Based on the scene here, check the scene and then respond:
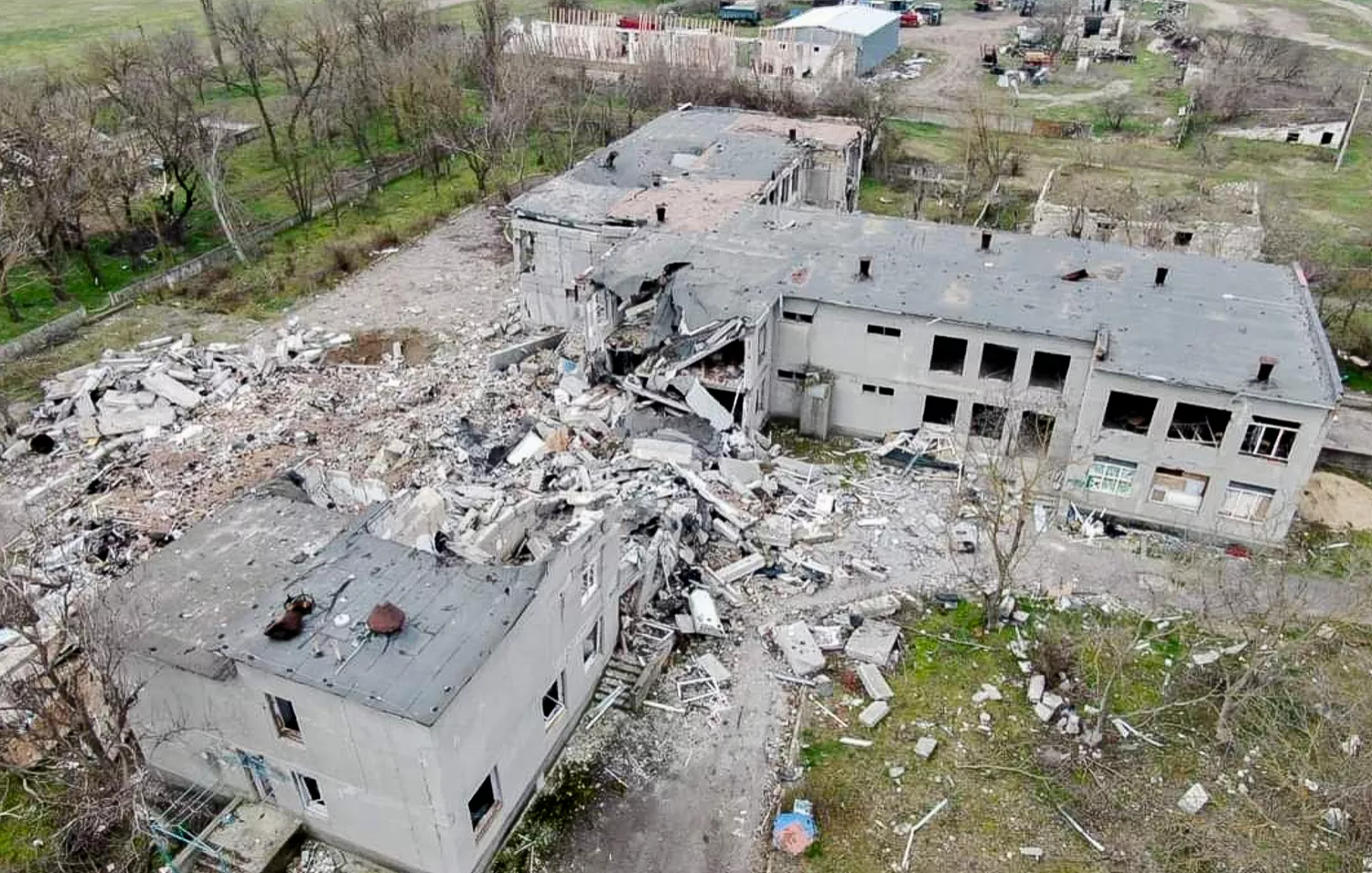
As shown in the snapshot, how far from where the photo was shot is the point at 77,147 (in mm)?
40750

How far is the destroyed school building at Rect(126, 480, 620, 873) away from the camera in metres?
15.5

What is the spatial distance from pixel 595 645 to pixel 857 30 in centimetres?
6765

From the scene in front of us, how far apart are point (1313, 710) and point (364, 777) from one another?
65.2 ft

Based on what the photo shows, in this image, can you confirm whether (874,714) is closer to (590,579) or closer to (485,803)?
(590,579)

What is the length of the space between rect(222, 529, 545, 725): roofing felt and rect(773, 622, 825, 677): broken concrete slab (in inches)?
316

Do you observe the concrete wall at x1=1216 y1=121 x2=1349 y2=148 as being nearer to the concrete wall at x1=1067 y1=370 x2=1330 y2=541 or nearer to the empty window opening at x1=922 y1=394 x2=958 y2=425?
the concrete wall at x1=1067 y1=370 x2=1330 y2=541

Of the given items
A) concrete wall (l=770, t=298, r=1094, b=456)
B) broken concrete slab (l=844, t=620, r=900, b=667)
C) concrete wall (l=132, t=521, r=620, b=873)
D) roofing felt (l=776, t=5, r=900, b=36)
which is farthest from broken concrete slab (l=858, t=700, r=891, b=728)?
roofing felt (l=776, t=5, r=900, b=36)

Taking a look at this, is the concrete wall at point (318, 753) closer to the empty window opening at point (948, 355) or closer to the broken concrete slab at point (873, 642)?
the broken concrete slab at point (873, 642)

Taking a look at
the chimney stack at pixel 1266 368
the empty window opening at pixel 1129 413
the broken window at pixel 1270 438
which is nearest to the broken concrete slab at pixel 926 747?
the empty window opening at pixel 1129 413

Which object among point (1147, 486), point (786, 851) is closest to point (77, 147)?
point (786, 851)

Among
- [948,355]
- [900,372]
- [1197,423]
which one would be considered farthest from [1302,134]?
[900,372]

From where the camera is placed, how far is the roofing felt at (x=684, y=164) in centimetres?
3834

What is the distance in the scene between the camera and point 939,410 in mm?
30891

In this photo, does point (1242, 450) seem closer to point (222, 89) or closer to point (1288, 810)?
point (1288, 810)
